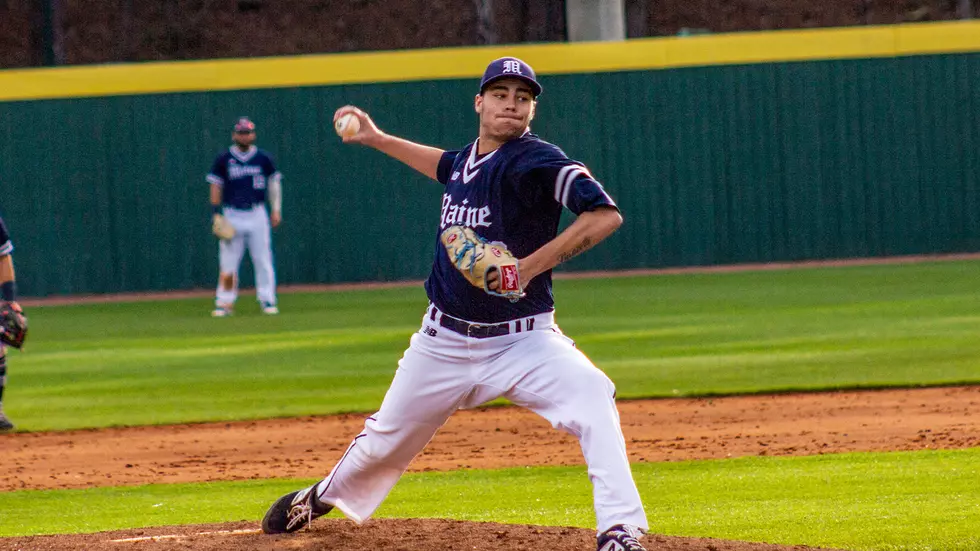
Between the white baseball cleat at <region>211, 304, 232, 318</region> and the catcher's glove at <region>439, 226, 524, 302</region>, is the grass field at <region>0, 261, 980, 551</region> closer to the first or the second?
the white baseball cleat at <region>211, 304, 232, 318</region>

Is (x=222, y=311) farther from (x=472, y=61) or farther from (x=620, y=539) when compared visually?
(x=620, y=539)

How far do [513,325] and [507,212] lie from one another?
1.29 ft

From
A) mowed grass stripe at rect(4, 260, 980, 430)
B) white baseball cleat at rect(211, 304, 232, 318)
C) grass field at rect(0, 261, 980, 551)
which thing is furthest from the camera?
white baseball cleat at rect(211, 304, 232, 318)

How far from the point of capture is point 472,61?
2042 cm

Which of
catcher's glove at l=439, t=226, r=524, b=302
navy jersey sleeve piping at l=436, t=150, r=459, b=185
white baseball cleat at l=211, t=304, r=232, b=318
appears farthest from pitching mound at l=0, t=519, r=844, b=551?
white baseball cleat at l=211, t=304, r=232, b=318

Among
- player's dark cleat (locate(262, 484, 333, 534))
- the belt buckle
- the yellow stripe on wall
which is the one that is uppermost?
the yellow stripe on wall

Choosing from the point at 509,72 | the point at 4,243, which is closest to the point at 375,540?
the point at 509,72

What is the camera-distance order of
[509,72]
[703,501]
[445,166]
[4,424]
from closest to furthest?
[509,72]
[445,166]
[703,501]
[4,424]

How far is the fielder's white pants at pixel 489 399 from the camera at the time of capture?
455 centimetres

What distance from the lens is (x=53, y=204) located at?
20500 mm

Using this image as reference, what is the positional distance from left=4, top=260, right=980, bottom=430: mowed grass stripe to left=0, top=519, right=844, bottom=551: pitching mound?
14.4 feet

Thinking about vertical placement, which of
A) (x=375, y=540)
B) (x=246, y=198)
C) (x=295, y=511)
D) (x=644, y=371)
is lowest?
(x=644, y=371)

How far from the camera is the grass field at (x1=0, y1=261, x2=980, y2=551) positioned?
638 centimetres

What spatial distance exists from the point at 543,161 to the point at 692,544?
1.63 metres
